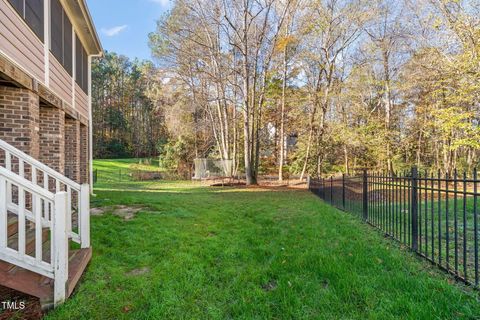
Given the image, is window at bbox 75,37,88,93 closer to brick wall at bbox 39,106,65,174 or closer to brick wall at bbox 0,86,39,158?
brick wall at bbox 39,106,65,174

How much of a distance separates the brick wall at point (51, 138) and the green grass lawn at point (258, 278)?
5.65 feet

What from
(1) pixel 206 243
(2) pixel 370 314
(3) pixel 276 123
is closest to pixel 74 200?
(1) pixel 206 243

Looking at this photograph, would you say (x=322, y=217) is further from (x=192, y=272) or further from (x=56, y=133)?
(x=56, y=133)

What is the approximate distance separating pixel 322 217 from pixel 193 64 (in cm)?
1374

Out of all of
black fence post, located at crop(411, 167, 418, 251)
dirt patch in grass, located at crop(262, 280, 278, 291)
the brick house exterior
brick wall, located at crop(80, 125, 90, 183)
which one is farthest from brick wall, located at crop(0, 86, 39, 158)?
black fence post, located at crop(411, 167, 418, 251)

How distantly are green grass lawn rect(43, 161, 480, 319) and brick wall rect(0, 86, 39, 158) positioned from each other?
1.64 meters

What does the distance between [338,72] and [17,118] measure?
1525 centimetres

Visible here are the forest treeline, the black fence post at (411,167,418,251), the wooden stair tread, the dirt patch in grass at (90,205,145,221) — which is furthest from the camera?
the forest treeline

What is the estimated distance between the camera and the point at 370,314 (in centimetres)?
199

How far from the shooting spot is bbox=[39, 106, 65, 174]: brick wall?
5.12m

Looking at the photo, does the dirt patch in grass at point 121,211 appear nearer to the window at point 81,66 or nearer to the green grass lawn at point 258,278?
the green grass lawn at point 258,278

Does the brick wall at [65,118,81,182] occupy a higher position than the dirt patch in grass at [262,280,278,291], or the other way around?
the brick wall at [65,118,81,182]

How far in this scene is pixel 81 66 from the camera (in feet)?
25.9

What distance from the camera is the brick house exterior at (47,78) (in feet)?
12.1
